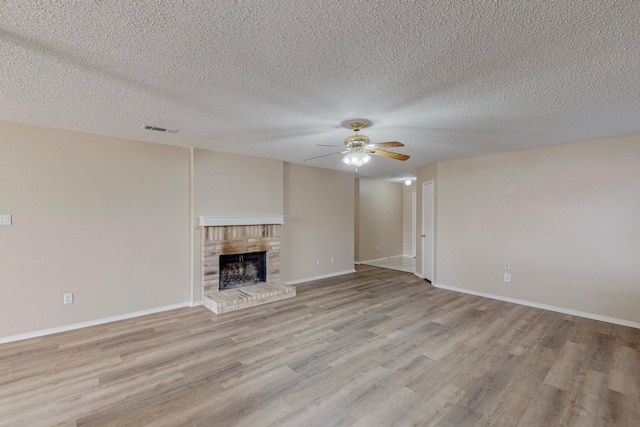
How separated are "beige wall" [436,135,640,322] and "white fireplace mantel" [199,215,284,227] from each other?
323 cm

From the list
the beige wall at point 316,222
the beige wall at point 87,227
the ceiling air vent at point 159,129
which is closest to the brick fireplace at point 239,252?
the beige wall at point 87,227

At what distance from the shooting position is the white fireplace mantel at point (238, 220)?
172 inches

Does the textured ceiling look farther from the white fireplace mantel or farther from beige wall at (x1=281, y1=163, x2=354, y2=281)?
beige wall at (x1=281, y1=163, x2=354, y2=281)

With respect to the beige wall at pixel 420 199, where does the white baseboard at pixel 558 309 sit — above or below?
below

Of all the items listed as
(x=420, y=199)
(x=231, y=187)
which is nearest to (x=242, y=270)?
(x=231, y=187)

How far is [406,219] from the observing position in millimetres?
9227

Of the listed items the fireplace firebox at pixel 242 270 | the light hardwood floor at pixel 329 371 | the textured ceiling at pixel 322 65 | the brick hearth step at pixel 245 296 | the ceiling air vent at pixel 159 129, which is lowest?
the light hardwood floor at pixel 329 371

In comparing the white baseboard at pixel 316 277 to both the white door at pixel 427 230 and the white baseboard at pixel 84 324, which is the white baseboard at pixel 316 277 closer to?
the white door at pixel 427 230

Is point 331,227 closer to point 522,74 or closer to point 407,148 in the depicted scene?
point 407,148

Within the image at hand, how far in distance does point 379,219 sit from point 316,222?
117 inches

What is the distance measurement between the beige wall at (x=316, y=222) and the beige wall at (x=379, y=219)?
4.10 feet

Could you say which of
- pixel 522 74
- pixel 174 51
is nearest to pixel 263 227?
pixel 174 51

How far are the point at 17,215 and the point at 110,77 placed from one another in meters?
2.36

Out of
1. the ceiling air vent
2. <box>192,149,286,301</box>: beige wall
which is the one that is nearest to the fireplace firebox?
<box>192,149,286,301</box>: beige wall
